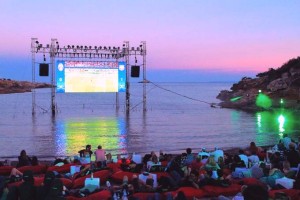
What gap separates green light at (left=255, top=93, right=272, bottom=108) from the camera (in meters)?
64.3

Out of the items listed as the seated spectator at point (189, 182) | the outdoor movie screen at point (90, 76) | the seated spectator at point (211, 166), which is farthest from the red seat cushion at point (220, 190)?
the outdoor movie screen at point (90, 76)

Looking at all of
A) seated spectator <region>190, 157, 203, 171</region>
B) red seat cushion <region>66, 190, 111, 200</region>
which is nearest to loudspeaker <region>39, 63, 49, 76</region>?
seated spectator <region>190, 157, 203, 171</region>

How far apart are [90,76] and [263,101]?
106 feet

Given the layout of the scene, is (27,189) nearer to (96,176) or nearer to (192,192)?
(192,192)

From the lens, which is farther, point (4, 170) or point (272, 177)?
point (4, 170)

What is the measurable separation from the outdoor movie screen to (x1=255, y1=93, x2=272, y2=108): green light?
88.2 ft

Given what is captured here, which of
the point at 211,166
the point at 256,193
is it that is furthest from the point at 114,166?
the point at 256,193

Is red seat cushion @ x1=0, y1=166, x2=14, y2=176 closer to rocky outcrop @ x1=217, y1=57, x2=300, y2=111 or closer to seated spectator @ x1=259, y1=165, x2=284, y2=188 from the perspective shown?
seated spectator @ x1=259, y1=165, x2=284, y2=188

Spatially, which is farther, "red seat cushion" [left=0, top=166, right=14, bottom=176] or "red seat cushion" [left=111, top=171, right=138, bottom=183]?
"red seat cushion" [left=0, top=166, right=14, bottom=176]

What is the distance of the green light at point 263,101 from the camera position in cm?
6428

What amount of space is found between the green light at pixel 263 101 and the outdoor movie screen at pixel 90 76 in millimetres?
26890

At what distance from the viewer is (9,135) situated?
32531mm

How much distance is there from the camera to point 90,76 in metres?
46.2

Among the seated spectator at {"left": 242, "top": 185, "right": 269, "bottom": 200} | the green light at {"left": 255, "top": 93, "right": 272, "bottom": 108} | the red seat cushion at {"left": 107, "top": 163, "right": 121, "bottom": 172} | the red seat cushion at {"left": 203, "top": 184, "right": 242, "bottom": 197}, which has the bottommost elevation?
the red seat cushion at {"left": 203, "top": 184, "right": 242, "bottom": 197}
